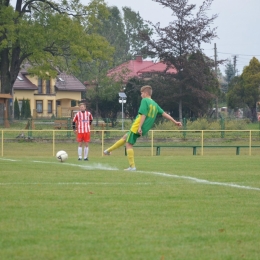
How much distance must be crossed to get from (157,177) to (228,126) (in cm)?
2931

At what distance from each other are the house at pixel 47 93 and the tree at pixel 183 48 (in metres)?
21.0

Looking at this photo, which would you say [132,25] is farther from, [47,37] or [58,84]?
[47,37]

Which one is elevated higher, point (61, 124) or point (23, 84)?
point (23, 84)

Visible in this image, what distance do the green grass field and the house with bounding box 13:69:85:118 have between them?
60.2 m

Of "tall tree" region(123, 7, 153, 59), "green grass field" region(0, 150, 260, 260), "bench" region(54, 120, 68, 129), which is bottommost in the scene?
"green grass field" region(0, 150, 260, 260)

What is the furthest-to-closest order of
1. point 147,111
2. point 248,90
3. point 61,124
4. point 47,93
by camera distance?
1. point 47,93
2. point 248,90
3. point 61,124
4. point 147,111

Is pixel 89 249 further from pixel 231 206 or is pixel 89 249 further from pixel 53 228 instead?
pixel 231 206

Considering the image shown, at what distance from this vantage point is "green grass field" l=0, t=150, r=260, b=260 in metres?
5.84

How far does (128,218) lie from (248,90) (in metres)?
63.9

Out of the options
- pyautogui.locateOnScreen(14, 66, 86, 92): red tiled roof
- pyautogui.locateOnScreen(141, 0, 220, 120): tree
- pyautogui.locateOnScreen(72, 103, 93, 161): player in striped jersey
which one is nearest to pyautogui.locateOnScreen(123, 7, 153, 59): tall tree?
pyautogui.locateOnScreen(14, 66, 86, 92): red tiled roof

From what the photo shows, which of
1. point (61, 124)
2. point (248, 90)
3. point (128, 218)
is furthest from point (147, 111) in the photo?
point (248, 90)

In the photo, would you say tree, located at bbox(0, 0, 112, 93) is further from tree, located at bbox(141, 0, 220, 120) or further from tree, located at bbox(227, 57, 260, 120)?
tree, located at bbox(227, 57, 260, 120)

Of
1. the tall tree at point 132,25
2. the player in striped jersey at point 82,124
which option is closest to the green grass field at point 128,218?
the player in striped jersey at point 82,124

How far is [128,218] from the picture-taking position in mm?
7398
